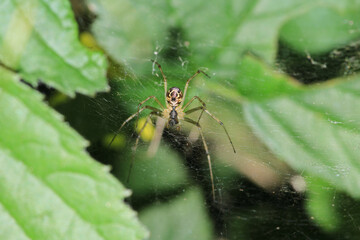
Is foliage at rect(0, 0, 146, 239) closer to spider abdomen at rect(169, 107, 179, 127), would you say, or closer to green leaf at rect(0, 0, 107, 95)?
green leaf at rect(0, 0, 107, 95)

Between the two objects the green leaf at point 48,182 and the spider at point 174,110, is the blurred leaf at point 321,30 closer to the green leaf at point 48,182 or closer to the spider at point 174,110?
the spider at point 174,110

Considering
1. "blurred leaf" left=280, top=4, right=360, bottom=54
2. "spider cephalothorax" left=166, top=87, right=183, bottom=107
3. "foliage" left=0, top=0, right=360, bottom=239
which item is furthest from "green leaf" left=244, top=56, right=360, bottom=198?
"spider cephalothorax" left=166, top=87, right=183, bottom=107

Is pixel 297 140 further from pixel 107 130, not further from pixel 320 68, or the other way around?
pixel 107 130

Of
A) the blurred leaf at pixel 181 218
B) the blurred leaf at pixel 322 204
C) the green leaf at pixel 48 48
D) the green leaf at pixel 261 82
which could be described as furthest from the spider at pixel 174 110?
the green leaf at pixel 48 48

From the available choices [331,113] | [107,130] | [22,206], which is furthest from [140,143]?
[331,113]

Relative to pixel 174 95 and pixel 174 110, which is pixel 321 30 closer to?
pixel 174 95

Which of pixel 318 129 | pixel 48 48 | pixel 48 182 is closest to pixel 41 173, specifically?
pixel 48 182
